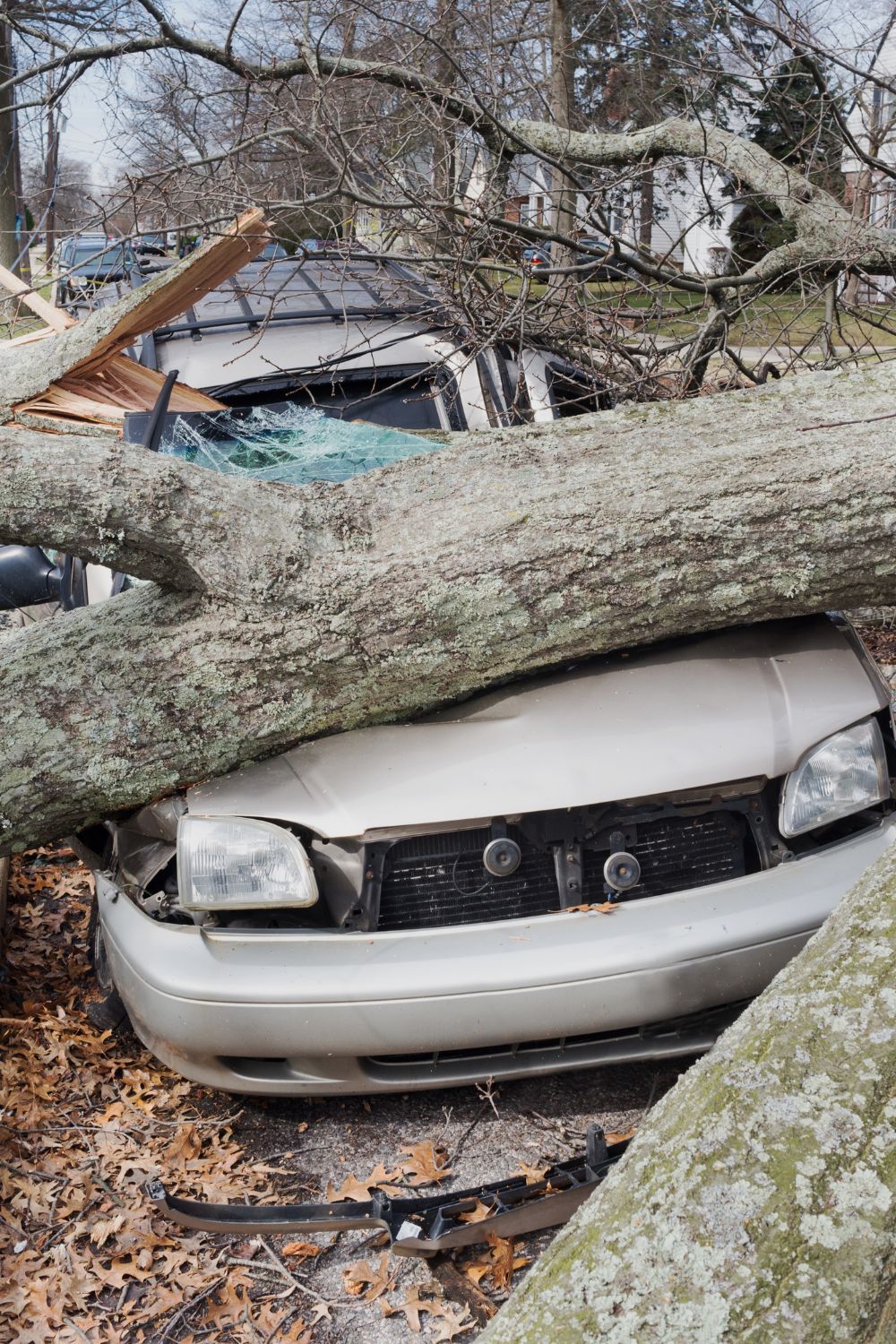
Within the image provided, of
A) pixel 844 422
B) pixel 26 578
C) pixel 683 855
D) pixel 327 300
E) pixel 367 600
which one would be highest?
pixel 327 300

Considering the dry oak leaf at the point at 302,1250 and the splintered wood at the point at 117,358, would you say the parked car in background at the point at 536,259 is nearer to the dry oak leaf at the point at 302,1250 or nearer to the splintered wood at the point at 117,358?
the splintered wood at the point at 117,358

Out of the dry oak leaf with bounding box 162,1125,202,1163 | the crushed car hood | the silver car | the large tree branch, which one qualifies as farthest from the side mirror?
the large tree branch

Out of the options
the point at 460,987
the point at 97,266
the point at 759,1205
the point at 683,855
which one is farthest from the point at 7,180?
the point at 759,1205

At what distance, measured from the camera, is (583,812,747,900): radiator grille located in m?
2.74

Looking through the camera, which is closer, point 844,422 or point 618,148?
point 844,422

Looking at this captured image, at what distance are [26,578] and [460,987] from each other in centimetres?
190

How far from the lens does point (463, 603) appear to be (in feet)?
9.34

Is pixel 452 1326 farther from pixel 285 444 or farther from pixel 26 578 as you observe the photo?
pixel 285 444

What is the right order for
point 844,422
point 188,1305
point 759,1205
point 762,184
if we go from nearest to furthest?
point 759,1205
point 188,1305
point 844,422
point 762,184

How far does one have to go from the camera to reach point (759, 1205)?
1573 mm

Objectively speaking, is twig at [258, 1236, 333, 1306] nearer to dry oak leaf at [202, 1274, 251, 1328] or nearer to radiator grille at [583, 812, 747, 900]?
dry oak leaf at [202, 1274, 251, 1328]

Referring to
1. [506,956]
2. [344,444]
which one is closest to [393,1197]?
[506,956]

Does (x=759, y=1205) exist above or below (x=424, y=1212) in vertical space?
above

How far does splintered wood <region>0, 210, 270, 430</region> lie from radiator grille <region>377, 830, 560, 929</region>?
235cm
